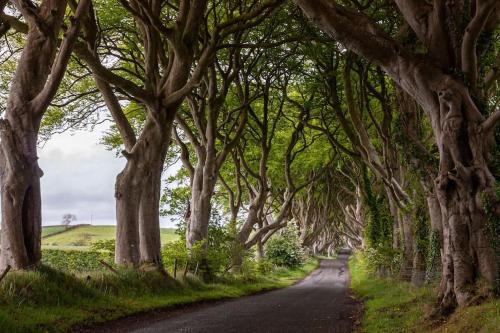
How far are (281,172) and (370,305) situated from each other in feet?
69.7

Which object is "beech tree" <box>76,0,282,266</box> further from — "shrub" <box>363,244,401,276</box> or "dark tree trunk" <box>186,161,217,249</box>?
"shrub" <box>363,244,401,276</box>

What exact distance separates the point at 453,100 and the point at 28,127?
9771mm

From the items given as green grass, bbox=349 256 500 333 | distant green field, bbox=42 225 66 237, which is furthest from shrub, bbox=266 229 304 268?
distant green field, bbox=42 225 66 237

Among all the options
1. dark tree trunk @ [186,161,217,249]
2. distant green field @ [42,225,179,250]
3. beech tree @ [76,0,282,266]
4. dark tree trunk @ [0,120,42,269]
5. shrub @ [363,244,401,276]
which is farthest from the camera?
distant green field @ [42,225,179,250]

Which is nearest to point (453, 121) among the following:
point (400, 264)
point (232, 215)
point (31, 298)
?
point (31, 298)

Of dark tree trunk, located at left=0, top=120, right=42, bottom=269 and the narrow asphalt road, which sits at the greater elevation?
dark tree trunk, located at left=0, top=120, right=42, bottom=269

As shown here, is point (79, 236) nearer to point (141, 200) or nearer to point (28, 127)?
point (141, 200)

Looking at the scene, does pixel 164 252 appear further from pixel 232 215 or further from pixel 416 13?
pixel 416 13

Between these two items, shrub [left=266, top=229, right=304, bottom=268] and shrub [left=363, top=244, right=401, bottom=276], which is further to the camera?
shrub [left=266, top=229, right=304, bottom=268]

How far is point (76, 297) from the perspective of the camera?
12039 millimetres

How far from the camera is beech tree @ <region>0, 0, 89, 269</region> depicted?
1152cm

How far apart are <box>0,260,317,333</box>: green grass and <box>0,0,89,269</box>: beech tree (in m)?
0.90

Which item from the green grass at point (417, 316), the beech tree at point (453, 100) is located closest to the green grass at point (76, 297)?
the green grass at point (417, 316)

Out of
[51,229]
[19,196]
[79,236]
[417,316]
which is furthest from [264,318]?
[51,229]
